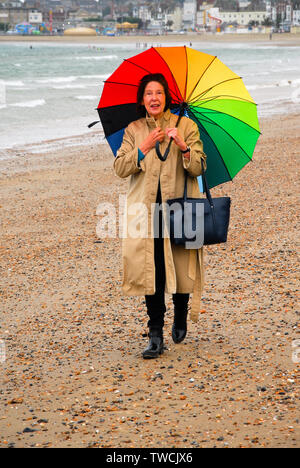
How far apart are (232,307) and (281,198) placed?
11.9ft

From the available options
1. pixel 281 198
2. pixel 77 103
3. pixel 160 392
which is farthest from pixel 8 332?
pixel 77 103

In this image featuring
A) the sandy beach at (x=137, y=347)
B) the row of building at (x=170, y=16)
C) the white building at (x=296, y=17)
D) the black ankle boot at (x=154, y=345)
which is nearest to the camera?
the sandy beach at (x=137, y=347)

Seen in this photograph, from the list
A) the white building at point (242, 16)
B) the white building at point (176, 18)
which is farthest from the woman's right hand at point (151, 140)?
the white building at point (242, 16)

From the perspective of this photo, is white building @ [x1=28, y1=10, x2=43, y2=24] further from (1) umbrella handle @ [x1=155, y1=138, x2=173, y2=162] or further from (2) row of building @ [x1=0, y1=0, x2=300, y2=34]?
(1) umbrella handle @ [x1=155, y1=138, x2=173, y2=162]

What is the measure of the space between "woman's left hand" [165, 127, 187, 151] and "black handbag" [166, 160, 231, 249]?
211 mm

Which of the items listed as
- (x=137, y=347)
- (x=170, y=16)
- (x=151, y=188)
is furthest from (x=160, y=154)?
(x=170, y=16)

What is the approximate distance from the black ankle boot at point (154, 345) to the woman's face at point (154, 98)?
1.25 metres

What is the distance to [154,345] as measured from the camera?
168 inches

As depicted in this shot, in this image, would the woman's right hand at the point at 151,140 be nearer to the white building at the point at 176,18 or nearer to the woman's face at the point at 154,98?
the woman's face at the point at 154,98

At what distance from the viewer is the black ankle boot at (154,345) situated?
427cm

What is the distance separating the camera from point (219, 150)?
166 inches

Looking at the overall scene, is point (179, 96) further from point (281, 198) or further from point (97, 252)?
point (281, 198)

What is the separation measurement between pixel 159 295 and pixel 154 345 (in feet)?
1.10

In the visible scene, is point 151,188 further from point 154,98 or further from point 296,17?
point 296,17
